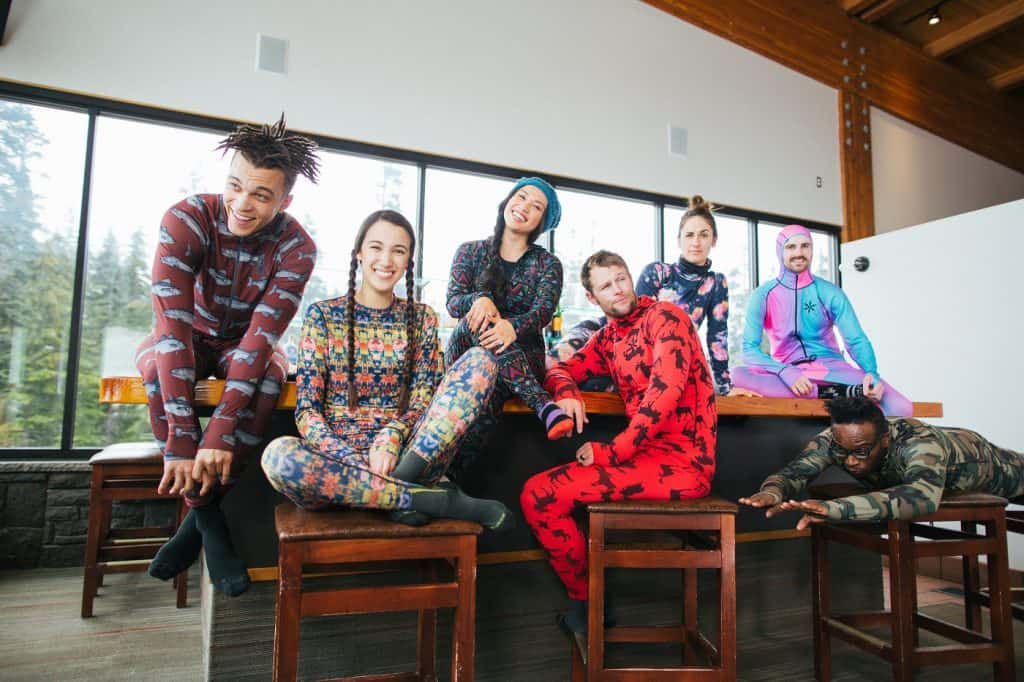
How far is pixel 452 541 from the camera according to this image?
1322mm

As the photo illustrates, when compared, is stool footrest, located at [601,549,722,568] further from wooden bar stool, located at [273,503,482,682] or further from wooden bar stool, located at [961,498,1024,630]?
wooden bar stool, located at [961,498,1024,630]

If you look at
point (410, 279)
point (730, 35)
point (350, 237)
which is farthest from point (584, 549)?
point (730, 35)

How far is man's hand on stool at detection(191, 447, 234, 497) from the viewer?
1.47 meters

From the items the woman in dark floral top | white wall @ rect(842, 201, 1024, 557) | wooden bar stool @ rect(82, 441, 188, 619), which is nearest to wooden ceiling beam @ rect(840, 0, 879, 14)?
white wall @ rect(842, 201, 1024, 557)

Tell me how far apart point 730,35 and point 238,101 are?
13.6 feet

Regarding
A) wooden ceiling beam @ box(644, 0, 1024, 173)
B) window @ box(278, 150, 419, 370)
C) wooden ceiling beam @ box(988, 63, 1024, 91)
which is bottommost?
window @ box(278, 150, 419, 370)

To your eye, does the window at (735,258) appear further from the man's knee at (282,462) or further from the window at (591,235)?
the man's knee at (282,462)

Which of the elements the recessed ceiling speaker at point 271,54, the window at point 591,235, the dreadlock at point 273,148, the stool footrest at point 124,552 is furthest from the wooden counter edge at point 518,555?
the recessed ceiling speaker at point 271,54

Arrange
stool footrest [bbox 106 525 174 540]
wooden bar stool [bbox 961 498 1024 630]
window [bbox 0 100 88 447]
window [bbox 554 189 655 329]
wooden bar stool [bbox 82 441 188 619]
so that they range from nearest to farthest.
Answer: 1. wooden bar stool [bbox 961 498 1024 630]
2. wooden bar stool [bbox 82 441 188 619]
3. stool footrest [bbox 106 525 174 540]
4. window [bbox 0 100 88 447]
5. window [bbox 554 189 655 329]

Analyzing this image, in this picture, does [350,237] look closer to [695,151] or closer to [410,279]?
[410,279]

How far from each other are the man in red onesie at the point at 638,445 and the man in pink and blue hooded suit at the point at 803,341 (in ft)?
3.25

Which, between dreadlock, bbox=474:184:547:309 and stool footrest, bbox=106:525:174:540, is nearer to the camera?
dreadlock, bbox=474:184:547:309

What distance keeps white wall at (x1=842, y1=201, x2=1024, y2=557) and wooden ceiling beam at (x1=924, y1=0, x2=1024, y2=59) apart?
2.62 meters

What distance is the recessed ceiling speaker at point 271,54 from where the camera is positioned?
12.3 feet
